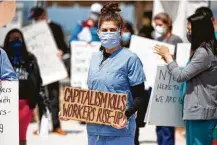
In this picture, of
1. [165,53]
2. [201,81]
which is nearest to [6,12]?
[165,53]

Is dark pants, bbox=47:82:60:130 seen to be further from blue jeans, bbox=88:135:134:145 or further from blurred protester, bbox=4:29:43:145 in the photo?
blue jeans, bbox=88:135:134:145

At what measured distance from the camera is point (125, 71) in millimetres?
4820

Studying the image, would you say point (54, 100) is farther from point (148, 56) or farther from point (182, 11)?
point (148, 56)

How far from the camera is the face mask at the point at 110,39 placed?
4895 mm

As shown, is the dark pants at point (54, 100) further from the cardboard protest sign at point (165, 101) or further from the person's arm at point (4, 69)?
the person's arm at point (4, 69)

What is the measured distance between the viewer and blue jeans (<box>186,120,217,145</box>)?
18.5 feet

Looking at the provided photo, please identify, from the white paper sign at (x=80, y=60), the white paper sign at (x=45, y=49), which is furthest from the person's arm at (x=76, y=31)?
the white paper sign at (x=45, y=49)

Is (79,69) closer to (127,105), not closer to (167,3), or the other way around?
(167,3)

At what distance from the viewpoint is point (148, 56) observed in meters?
7.79

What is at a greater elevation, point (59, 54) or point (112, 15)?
point (112, 15)

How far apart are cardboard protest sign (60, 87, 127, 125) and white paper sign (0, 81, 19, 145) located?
2.97ft

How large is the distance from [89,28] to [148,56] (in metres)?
2.91

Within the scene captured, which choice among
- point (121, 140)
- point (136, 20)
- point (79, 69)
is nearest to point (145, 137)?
point (79, 69)

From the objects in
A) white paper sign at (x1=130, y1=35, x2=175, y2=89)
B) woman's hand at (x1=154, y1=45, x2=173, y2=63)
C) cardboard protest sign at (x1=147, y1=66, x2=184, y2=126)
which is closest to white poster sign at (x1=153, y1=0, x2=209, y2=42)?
white paper sign at (x1=130, y1=35, x2=175, y2=89)
